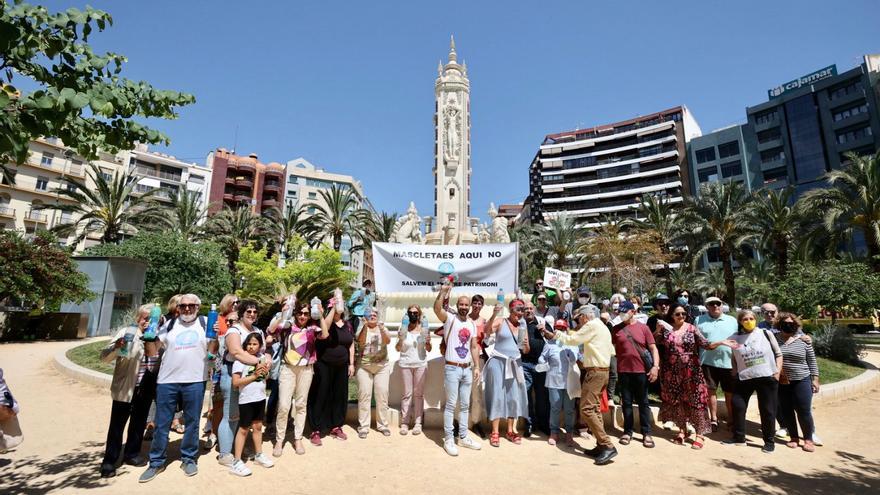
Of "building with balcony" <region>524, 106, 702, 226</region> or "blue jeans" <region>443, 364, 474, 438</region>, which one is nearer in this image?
"blue jeans" <region>443, 364, 474, 438</region>

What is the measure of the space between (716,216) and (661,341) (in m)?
22.0

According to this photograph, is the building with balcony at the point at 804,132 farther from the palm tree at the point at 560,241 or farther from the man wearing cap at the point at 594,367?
the man wearing cap at the point at 594,367

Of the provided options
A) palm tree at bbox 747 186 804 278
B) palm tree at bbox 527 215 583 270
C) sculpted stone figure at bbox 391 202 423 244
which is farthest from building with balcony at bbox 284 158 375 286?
palm tree at bbox 747 186 804 278

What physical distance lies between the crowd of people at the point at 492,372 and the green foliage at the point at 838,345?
25.9 ft

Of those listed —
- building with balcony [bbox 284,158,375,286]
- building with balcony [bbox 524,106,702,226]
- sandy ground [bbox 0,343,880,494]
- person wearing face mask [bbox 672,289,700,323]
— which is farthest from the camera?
building with balcony [bbox 284,158,375,286]

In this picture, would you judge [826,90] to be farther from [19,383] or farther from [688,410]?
[19,383]

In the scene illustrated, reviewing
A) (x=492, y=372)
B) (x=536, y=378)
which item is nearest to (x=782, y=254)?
(x=536, y=378)

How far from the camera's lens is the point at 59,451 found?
4.76m

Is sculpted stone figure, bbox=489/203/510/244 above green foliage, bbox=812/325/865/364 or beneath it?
above

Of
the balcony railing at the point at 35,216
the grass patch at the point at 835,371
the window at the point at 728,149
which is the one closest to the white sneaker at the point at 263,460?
the grass patch at the point at 835,371

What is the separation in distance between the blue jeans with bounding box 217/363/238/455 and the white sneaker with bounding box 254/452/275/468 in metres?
0.33

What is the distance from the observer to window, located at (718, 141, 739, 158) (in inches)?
2142

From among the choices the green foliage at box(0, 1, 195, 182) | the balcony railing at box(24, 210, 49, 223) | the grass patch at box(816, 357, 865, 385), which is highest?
the balcony railing at box(24, 210, 49, 223)

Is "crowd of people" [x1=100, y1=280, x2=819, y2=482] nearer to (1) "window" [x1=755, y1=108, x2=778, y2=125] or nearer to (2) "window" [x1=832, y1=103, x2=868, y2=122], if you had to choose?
(2) "window" [x1=832, y1=103, x2=868, y2=122]
